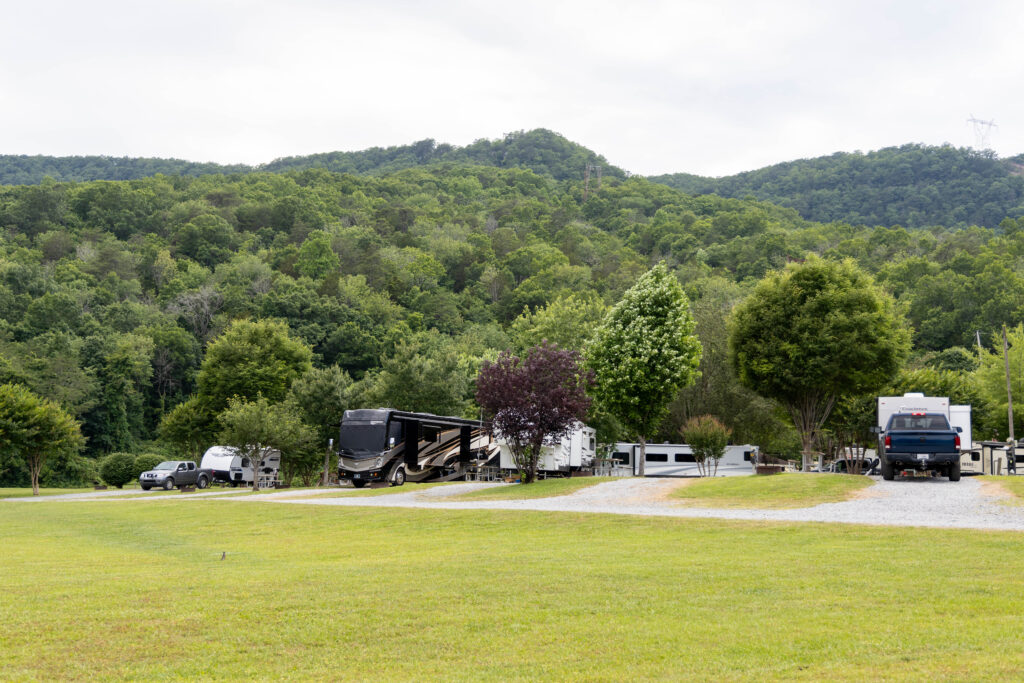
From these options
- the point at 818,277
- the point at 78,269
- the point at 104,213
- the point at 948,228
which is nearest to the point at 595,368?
the point at 818,277

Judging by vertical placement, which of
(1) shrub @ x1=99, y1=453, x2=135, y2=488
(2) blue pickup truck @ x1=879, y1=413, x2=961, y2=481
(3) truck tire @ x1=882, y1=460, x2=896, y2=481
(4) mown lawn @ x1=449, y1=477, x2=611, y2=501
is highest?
(2) blue pickup truck @ x1=879, y1=413, x2=961, y2=481

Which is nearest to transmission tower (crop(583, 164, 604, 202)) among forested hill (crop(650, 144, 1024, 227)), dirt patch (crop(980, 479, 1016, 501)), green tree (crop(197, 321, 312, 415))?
forested hill (crop(650, 144, 1024, 227))

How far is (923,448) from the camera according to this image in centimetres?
2789

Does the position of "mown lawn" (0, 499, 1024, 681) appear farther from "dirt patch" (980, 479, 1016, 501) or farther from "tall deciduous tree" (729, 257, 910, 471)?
"tall deciduous tree" (729, 257, 910, 471)

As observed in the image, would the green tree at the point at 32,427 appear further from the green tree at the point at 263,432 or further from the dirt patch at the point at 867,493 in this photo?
the dirt patch at the point at 867,493

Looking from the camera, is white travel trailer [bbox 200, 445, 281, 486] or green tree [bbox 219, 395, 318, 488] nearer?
green tree [bbox 219, 395, 318, 488]

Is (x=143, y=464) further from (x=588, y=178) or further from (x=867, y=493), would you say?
(x=588, y=178)

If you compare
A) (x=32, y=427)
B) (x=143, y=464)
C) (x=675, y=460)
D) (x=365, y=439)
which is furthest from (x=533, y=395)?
(x=143, y=464)

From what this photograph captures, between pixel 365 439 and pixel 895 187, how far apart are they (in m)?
144

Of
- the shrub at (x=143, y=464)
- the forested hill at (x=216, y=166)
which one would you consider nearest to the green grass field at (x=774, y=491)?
the shrub at (x=143, y=464)

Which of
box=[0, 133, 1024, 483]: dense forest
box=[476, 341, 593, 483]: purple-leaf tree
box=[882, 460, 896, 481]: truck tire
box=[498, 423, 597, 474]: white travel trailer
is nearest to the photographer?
box=[882, 460, 896, 481]: truck tire

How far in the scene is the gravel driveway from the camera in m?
19.4

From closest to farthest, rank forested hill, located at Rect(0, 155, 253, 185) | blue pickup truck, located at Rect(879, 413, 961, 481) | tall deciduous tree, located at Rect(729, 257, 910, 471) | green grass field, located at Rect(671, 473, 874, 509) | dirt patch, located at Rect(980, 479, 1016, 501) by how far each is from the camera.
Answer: dirt patch, located at Rect(980, 479, 1016, 501) → green grass field, located at Rect(671, 473, 874, 509) → blue pickup truck, located at Rect(879, 413, 961, 481) → tall deciduous tree, located at Rect(729, 257, 910, 471) → forested hill, located at Rect(0, 155, 253, 185)

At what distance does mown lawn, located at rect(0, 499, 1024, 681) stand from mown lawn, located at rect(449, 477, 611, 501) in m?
11.1
